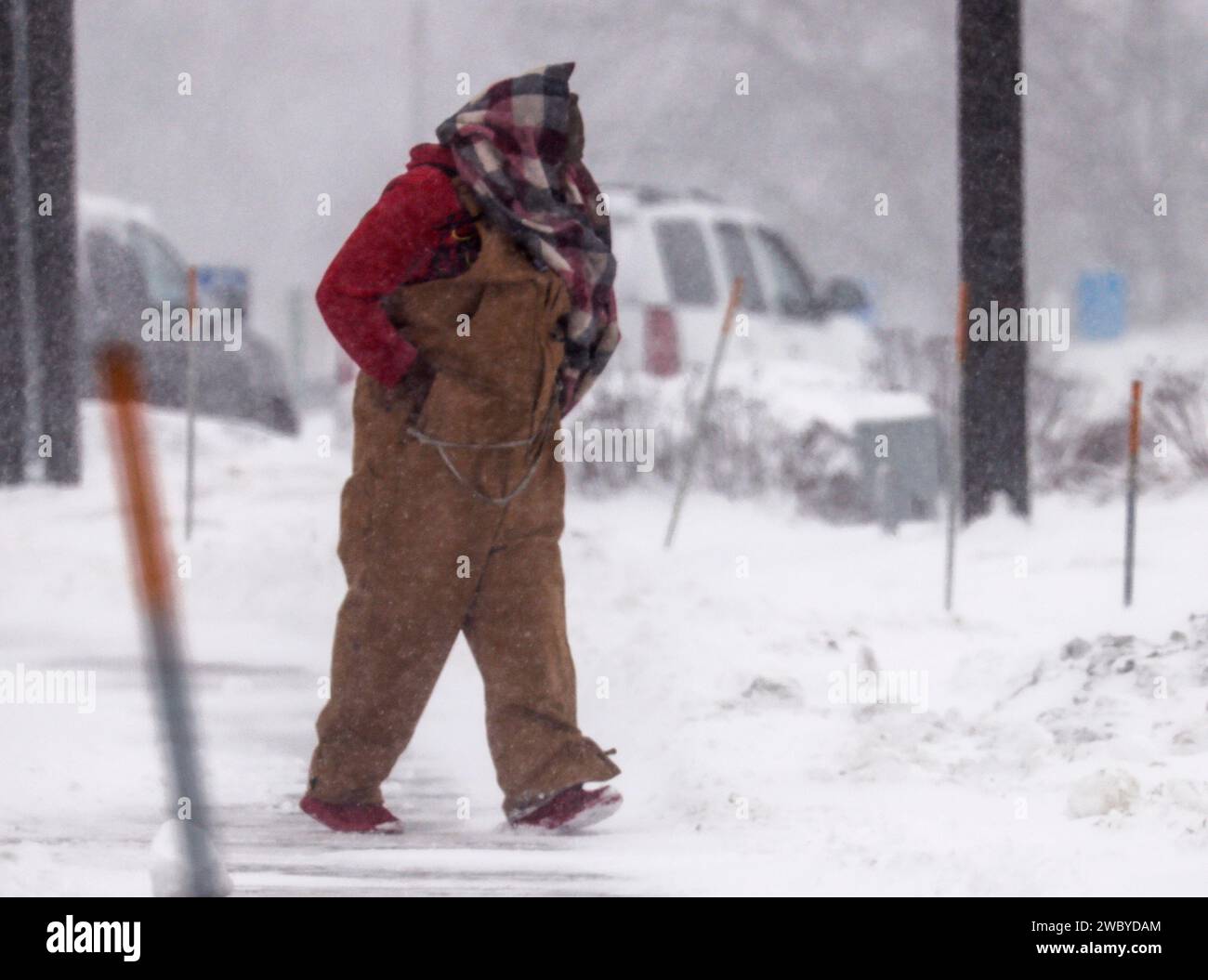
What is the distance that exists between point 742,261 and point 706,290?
0.76 metres

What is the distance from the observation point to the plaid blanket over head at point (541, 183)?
16.7 ft

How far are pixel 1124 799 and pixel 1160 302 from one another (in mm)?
32300

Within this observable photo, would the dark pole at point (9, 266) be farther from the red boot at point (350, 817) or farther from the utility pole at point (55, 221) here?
the red boot at point (350, 817)

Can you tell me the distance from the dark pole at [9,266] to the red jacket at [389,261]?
22.7ft

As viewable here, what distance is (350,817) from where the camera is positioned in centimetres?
534

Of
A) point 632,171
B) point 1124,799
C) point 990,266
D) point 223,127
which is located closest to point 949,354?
point 990,266

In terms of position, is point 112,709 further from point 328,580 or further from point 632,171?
point 632,171

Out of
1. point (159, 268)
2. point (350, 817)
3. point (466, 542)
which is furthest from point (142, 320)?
point (466, 542)

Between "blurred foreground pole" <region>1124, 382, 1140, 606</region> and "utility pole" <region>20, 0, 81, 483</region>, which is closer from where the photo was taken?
"blurred foreground pole" <region>1124, 382, 1140, 606</region>

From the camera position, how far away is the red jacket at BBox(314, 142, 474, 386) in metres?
5.01

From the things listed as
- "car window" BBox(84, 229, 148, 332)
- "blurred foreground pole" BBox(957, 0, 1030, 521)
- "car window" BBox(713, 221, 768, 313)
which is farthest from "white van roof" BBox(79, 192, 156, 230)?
"blurred foreground pole" BBox(957, 0, 1030, 521)

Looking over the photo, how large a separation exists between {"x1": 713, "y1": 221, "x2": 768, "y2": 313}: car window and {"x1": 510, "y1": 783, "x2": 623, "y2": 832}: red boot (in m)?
8.55

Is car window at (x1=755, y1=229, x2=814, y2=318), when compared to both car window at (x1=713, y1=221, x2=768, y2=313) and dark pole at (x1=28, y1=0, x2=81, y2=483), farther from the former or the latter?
dark pole at (x1=28, y1=0, x2=81, y2=483)

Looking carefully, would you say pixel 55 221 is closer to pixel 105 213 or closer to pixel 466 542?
pixel 105 213
